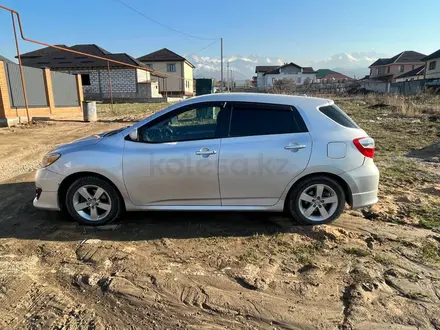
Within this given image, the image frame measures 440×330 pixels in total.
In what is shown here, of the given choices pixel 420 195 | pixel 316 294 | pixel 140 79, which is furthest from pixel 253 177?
pixel 140 79

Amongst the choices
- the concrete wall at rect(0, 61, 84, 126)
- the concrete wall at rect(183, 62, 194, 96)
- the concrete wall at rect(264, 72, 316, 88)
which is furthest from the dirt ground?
the concrete wall at rect(264, 72, 316, 88)

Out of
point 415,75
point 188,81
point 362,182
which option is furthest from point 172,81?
point 362,182

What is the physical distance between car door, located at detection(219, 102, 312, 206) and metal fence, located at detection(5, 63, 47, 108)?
15.2 metres

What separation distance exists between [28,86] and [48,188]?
15.8 metres

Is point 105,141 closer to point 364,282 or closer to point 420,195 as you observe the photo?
point 364,282

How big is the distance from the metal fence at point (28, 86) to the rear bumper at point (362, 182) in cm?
1620

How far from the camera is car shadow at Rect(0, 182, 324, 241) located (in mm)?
4086

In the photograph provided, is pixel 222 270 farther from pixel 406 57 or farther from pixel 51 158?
pixel 406 57

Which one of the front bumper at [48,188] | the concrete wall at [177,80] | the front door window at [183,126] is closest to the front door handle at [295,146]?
the front door window at [183,126]

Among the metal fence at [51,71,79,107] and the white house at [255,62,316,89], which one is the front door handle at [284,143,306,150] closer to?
the metal fence at [51,71,79,107]

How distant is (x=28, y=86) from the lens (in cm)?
1734

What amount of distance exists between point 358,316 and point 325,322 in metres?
0.29

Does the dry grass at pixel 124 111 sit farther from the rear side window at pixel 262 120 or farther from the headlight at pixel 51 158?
the rear side window at pixel 262 120

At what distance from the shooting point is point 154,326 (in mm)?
2570
